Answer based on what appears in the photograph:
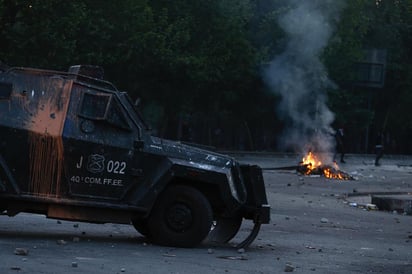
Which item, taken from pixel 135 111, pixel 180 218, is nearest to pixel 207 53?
pixel 135 111

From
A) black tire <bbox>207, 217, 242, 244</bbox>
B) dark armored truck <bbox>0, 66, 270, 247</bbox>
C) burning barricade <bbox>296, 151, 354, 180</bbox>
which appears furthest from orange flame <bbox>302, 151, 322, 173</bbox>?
dark armored truck <bbox>0, 66, 270, 247</bbox>

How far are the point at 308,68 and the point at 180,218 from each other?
28278 mm

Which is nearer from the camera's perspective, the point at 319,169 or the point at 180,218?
the point at 180,218

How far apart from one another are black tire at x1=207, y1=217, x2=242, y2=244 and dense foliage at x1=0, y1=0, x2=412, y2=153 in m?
22.0

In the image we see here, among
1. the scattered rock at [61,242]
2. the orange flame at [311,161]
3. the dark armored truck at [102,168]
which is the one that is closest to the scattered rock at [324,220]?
the dark armored truck at [102,168]

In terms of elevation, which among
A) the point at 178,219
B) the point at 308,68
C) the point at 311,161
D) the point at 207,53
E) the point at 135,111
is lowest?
the point at 178,219

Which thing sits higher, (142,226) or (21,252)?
(142,226)

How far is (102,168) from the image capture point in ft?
39.4

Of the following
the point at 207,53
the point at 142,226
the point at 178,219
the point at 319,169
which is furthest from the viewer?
the point at 207,53

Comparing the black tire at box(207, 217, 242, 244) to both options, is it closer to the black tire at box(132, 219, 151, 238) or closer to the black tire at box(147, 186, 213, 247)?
the black tire at box(147, 186, 213, 247)

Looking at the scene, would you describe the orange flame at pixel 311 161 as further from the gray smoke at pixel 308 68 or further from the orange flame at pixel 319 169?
the gray smoke at pixel 308 68

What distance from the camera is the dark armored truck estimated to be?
11.8m

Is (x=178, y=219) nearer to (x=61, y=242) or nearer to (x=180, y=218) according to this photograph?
(x=180, y=218)

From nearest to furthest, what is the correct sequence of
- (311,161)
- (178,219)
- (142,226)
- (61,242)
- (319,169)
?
1. (61,242)
2. (178,219)
3. (142,226)
4. (319,169)
5. (311,161)
